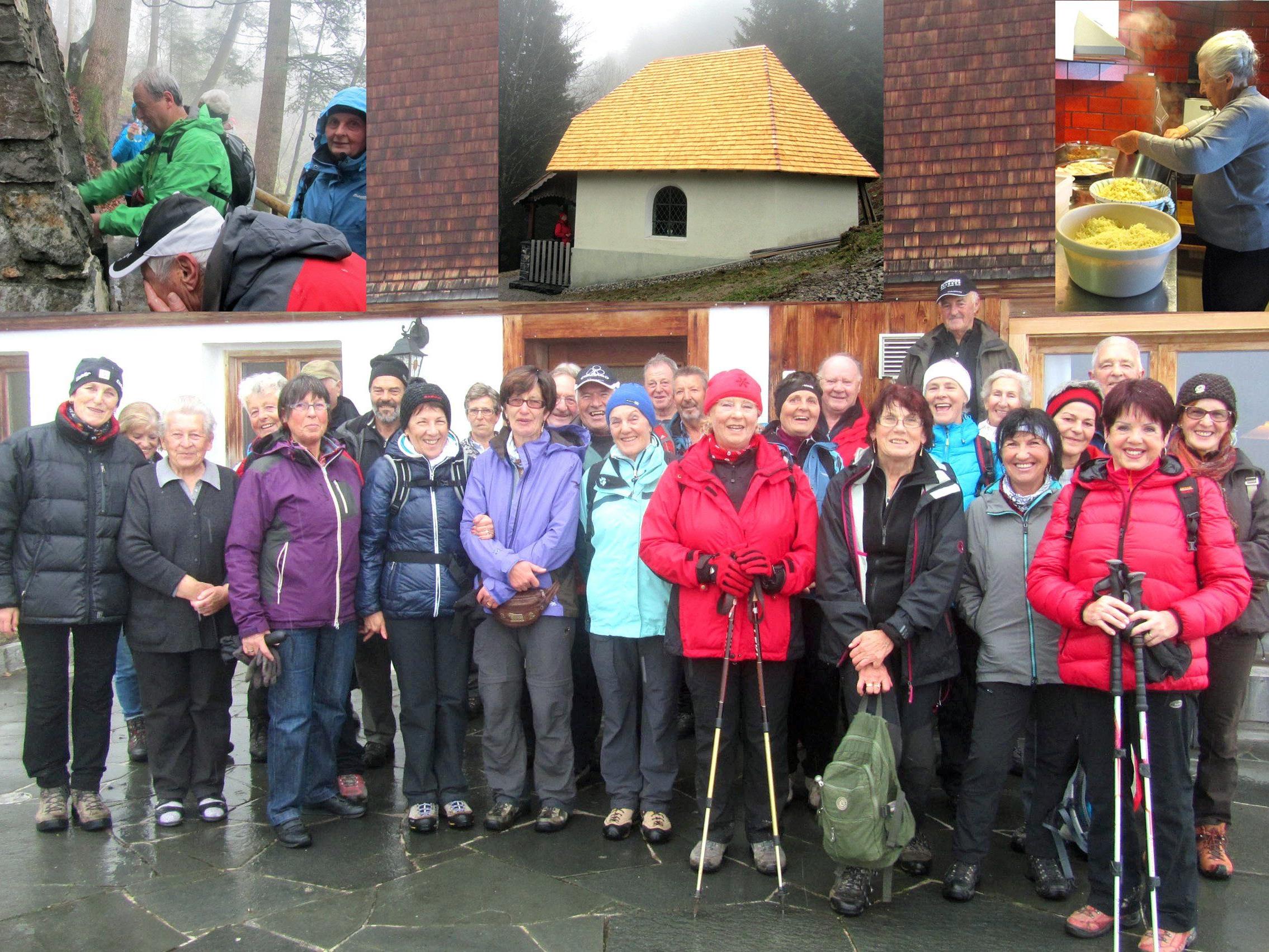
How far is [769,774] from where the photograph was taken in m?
3.83

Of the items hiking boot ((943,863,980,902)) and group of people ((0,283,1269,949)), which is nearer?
group of people ((0,283,1269,949))

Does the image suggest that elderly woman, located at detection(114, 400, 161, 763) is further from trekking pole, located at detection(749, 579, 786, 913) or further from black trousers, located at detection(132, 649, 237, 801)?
trekking pole, located at detection(749, 579, 786, 913)

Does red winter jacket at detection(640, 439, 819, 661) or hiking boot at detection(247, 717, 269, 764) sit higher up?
red winter jacket at detection(640, 439, 819, 661)

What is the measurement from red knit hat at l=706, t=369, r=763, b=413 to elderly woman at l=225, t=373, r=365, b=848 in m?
1.69

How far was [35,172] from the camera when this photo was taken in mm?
8875

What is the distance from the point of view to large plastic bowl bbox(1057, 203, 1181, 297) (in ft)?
19.8

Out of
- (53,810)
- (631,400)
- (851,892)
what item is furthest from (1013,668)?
(53,810)

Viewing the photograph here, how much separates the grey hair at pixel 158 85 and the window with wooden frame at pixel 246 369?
8.49 feet

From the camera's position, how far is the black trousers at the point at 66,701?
4.44 m

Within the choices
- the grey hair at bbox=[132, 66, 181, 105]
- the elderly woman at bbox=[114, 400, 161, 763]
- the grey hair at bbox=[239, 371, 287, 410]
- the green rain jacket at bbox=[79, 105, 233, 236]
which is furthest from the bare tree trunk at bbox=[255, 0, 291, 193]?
the grey hair at bbox=[239, 371, 287, 410]

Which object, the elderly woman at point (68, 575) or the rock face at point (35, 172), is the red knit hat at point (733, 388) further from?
the rock face at point (35, 172)

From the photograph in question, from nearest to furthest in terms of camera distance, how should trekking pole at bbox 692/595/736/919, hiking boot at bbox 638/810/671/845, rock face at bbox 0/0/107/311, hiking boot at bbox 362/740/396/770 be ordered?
1. trekking pole at bbox 692/595/736/919
2. hiking boot at bbox 638/810/671/845
3. hiking boot at bbox 362/740/396/770
4. rock face at bbox 0/0/107/311

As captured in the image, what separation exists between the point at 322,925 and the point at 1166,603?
3.10 meters

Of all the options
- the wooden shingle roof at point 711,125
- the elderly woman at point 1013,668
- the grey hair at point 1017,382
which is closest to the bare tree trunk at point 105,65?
the wooden shingle roof at point 711,125
